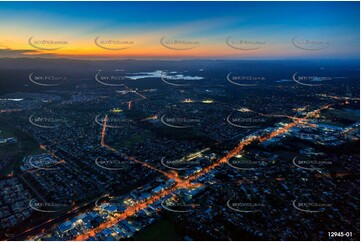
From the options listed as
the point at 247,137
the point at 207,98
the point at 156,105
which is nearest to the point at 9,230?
the point at 247,137

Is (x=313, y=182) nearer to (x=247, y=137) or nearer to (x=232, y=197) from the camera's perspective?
(x=232, y=197)

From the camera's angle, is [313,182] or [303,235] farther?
[313,182]

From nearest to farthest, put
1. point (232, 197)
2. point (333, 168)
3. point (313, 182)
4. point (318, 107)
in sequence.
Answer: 1. point (232, 197)
2. point (313, 182)
3. point (333, 168)
4. point (318, 107)

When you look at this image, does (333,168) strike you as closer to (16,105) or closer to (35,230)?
(35,230)

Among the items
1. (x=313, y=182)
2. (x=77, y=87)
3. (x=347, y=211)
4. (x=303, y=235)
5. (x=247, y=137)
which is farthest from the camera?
(x=77, y=87)

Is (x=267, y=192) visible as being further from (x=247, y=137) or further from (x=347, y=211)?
(x=247, y=137)

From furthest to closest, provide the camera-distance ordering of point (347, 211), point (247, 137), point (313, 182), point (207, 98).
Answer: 1. point (207, 98)
2. point (247, 137)
3. point (313, 182)
4. point (347, 211)

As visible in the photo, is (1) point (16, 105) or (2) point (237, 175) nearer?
(2) point (237, 175)

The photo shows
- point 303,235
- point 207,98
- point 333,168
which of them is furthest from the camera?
point 207,98

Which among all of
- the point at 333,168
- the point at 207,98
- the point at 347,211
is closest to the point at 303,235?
the point at 347,211
